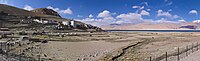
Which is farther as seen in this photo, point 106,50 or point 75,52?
point 106,50

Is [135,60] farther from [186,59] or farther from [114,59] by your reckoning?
[186,59]

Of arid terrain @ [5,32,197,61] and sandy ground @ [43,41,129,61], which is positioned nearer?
arid terrain @ [5,32,197,61]

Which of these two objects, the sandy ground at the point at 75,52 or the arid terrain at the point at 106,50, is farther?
the sandy ground at the point at 75,52

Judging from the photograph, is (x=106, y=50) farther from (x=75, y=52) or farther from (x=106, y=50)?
(x=75, y=52)

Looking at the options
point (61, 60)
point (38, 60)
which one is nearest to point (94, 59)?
point (61, 60)

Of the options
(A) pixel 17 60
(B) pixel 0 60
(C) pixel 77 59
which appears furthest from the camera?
(C) pixel 77 59

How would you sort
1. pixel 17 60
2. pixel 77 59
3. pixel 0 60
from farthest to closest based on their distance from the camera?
pixel 77 59 < pixel 17 60 < pixel 0 60

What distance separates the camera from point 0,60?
18.2m

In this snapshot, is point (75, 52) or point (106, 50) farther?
point (106, 50)

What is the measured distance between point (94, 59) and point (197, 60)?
10572mm

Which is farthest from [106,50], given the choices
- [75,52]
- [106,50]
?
[75,52]

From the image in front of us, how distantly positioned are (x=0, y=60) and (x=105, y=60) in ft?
33.8

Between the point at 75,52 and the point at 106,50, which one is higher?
the point at 75,52

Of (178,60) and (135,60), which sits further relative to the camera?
(135,60)
